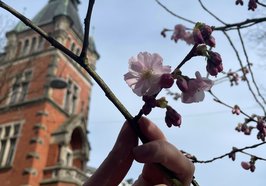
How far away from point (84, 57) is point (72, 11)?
2243 cm

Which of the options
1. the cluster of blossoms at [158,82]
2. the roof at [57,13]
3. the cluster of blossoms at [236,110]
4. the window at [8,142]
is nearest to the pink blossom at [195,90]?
the cluster of blossoms at [158,82]

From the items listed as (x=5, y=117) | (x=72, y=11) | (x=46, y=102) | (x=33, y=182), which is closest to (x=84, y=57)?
(x=33, y=182)

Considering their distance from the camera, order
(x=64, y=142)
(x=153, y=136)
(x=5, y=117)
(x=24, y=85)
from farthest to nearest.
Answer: (x=24, y=85) < (x=5, y=117) < (x=64, y=142) < (x=153, y=136)

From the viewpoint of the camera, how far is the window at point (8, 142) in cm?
1655

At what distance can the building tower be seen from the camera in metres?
15.7

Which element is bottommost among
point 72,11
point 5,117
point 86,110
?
point 5,117

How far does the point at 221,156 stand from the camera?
8.48ft

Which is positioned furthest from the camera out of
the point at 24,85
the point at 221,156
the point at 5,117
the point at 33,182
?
the point at 24,85

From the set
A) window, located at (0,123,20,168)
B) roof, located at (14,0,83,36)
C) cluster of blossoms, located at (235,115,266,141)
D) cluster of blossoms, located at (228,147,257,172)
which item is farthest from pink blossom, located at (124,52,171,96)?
roof, located at (14,0,83,36)

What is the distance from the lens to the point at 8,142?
16.8m

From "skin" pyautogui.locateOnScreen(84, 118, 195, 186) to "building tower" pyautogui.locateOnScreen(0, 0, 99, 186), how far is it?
1381 cm

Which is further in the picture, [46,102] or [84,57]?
[46,102]

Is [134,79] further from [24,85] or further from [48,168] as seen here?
[24,85]

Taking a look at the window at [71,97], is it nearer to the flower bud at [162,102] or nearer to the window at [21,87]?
the window at [21,87]
